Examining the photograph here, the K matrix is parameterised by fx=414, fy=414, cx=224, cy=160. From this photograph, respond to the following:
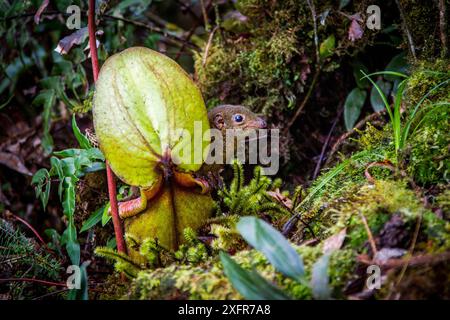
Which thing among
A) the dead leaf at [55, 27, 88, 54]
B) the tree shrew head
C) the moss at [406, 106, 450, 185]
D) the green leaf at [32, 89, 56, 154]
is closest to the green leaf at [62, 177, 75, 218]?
the dead leaf at [55, 27, 88, 54]

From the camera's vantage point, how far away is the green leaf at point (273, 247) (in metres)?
1.02

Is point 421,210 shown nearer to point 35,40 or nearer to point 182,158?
point 182,158

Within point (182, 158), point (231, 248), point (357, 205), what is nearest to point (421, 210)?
point (357, 205)

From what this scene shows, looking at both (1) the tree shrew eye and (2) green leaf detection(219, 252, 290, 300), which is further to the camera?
(1) the tree shrew eye

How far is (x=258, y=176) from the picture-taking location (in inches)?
68.1

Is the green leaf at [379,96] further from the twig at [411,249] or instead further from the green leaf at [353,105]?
the twig at [411,249]

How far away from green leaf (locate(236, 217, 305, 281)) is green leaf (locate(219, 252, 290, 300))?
5 centimetres

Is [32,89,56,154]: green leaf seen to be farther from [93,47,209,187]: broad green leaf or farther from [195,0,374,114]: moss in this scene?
[93,47,209,187]: broad green leaf

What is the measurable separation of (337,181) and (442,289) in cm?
66

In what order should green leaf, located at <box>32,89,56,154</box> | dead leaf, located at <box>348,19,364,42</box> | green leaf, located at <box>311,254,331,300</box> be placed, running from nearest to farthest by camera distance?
green leaf, located at <box>311,254,331,300</box>
dead leaf, located at <box>348,19,364,42</box>
green leaf, located at <box>32,89,56,154</box>

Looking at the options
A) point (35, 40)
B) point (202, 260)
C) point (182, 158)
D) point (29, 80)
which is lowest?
point (202, 260)

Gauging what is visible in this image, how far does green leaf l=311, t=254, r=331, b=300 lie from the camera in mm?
976

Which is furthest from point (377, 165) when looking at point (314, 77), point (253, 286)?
point (314, 77)

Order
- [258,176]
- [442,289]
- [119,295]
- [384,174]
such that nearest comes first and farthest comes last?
[442,289] < [119,295] < [384,174] < [258,176]
